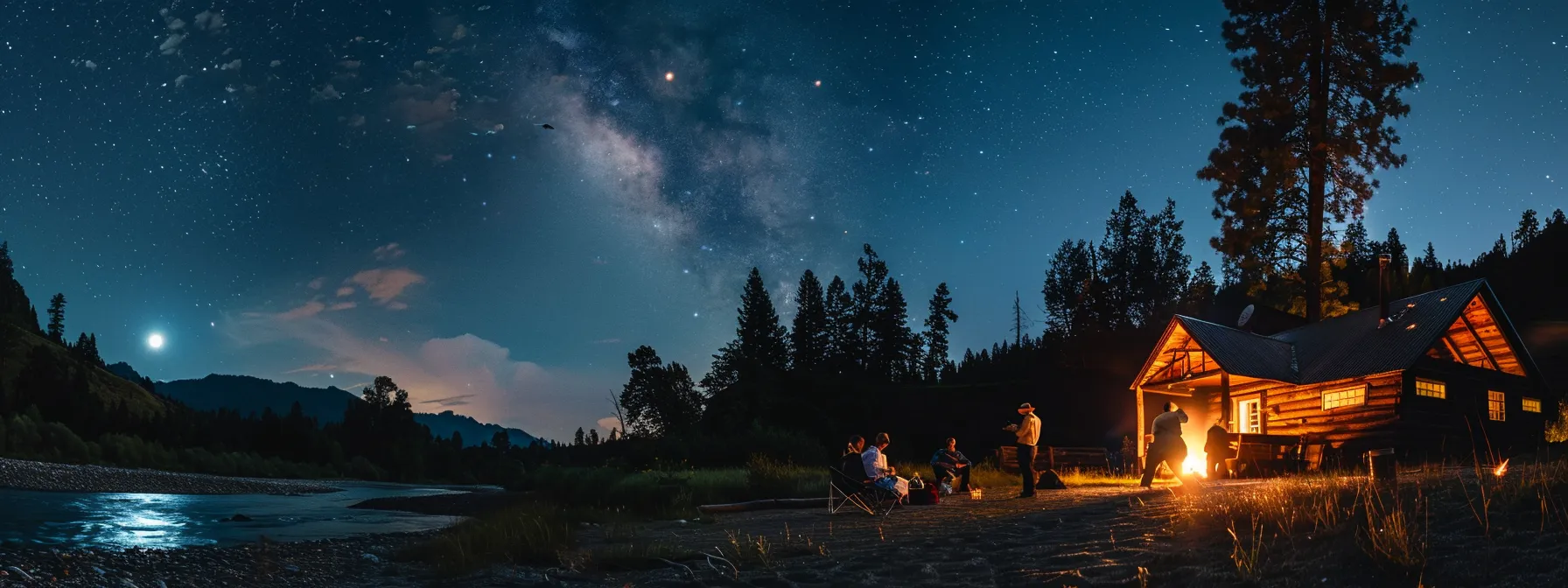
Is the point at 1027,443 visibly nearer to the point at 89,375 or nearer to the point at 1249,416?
the point at 1249,416

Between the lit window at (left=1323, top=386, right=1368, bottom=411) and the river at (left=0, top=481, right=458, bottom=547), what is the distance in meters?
22.3

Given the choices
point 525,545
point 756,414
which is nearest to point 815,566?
point 525,545

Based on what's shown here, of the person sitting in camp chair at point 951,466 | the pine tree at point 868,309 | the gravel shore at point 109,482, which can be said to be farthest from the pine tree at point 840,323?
the person sitting in camp chair at point 951,466

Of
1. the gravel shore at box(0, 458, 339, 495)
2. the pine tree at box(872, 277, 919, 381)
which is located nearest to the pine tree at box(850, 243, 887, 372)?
the pine tree at box(872, 277, 919, 381)

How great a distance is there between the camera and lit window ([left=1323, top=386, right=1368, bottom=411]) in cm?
2397

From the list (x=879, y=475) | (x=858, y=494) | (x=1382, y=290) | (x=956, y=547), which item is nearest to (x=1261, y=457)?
(x=1382, y=290)

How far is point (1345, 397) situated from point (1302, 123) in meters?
11.0

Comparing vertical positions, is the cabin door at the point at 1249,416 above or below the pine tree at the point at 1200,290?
below

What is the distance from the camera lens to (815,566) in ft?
28.0

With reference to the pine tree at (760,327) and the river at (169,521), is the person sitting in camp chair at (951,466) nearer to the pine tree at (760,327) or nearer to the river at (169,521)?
the river at (169,521)

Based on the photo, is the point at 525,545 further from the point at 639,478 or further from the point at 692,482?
the point at 639,478

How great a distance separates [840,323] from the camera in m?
83.6

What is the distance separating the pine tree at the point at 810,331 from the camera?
82.9 metres

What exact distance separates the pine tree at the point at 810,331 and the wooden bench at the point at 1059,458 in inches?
2099
